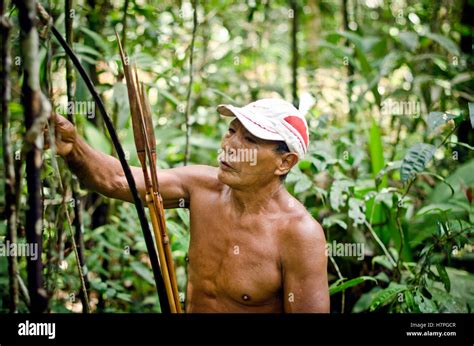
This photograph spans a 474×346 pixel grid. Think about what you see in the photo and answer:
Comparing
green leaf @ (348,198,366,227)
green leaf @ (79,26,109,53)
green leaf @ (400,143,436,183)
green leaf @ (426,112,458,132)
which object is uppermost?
green leaf @ (79,26,109,53)

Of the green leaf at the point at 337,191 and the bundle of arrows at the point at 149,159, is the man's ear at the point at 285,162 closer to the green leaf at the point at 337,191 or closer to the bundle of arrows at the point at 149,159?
the bundle of arrows at the point at 149,159

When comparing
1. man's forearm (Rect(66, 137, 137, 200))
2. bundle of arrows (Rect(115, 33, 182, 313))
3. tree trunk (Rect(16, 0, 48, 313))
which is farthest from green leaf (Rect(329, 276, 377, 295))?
tree trunk (Rect(16, 0, 48, 313))

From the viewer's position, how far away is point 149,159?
1.36 metres

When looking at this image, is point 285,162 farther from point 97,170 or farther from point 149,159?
point 97,170

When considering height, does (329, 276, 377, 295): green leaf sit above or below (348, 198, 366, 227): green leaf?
below

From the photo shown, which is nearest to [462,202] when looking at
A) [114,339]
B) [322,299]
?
[322,299]

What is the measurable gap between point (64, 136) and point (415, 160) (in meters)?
1.11

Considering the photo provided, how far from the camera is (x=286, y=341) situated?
1533 millimetres

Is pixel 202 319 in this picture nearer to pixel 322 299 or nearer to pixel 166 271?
pixel 166 271

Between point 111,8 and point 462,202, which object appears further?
point 111,8

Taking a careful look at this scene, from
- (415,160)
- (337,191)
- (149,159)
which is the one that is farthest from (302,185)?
(149,159)

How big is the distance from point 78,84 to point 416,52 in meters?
2.47

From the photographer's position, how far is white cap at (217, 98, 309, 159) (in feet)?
4.77

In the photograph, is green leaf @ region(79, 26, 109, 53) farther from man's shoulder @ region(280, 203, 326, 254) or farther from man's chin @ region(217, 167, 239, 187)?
man's shoulder @ region(280, 203, 326, 254)
